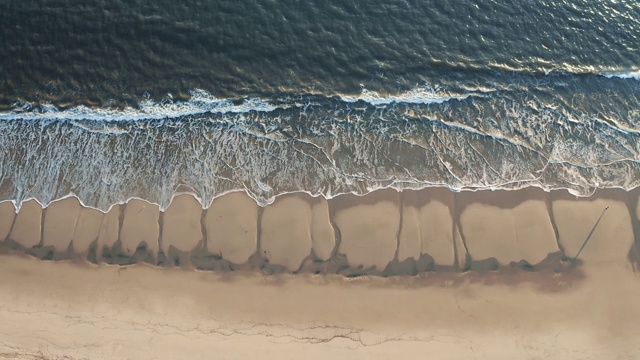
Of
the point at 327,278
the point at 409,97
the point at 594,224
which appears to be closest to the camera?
the point at 327,278

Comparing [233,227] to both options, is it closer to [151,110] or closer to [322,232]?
[322,232]

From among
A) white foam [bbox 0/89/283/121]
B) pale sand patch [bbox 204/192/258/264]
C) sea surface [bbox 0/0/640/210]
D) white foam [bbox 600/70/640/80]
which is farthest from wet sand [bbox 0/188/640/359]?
white foam [bbox 600/70/640/80]

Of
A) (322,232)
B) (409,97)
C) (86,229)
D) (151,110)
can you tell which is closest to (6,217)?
(86,229)

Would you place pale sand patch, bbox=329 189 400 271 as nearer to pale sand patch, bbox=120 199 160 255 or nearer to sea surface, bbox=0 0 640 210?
sea surface, bbox=0 0 640 210

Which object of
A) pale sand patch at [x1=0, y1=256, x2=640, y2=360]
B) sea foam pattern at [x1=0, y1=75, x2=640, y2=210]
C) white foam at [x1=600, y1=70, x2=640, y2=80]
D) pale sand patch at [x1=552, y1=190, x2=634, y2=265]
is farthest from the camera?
white foam at [x1=600, y1=70, x2=640, y2=80]

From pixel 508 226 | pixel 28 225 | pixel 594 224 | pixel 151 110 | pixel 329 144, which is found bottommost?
pixel 28 225

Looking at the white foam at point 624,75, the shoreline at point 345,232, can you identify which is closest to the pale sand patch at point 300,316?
the shoreline at point 345,232
